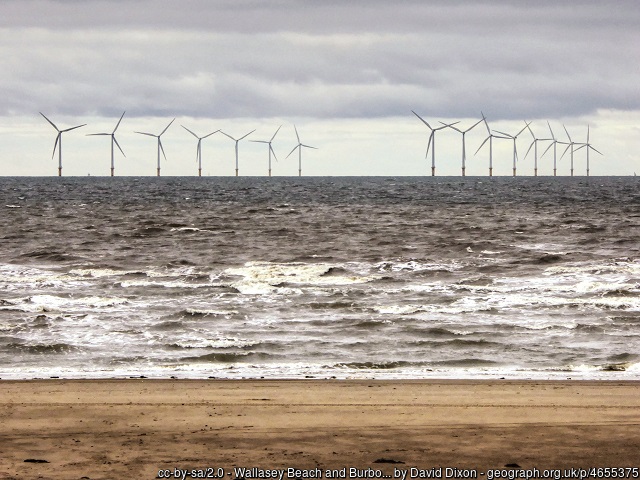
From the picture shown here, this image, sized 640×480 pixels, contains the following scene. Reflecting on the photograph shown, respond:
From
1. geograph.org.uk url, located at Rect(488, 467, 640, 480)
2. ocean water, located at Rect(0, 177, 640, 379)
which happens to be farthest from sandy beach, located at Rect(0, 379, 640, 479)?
ocean water, located at Rect(0, 177, 640, 379)

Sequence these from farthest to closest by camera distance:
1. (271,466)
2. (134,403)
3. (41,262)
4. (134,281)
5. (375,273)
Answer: (41,262) < (375,273) < (134,281) < (134,403) < (271,466)

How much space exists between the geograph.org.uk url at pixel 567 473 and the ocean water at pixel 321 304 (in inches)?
309

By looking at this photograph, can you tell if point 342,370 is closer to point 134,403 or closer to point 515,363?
point 515,363

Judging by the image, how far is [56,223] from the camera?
76312mm

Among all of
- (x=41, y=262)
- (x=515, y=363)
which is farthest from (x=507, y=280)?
(x=41, y=262)

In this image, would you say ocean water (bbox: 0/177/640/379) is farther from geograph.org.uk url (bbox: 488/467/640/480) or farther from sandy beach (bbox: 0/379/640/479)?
geograph.org.uk url (bbox: 488/467/640/480)

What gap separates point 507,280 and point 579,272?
3.68m

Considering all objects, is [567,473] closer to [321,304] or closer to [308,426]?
[308,426]

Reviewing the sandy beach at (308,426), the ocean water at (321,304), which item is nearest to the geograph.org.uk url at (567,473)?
the sandy beach at (308,426)

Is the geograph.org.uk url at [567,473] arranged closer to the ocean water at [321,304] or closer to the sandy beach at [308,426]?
the sandy beach at [308,426]

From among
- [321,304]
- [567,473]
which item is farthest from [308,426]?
[321,304]

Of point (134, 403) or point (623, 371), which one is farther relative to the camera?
point (623, 371)

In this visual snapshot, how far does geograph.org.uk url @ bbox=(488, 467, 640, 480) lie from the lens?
12133 millimetres

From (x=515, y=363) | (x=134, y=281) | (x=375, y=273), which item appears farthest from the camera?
(x=375, y=273)
